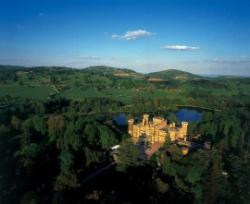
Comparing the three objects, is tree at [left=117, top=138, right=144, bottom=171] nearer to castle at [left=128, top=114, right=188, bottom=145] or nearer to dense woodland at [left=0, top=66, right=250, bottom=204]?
dense woodland at [left=0, top=66, right=250, bottom=204]

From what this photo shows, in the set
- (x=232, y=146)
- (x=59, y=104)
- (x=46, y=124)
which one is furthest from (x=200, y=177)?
(x=59, y=104)

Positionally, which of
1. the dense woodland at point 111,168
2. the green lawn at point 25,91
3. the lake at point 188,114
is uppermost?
the green lawn at point 25,91

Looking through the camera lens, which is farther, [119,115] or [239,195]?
[119,115]

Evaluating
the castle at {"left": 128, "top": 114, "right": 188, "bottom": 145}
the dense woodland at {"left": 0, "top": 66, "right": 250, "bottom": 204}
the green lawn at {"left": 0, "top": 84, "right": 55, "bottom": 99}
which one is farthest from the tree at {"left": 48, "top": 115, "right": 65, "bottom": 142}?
the green lawn at {"left": 0, "top": 84, "right": 55, "bottom": 99}

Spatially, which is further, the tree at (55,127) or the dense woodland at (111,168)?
the tree at (55,127)

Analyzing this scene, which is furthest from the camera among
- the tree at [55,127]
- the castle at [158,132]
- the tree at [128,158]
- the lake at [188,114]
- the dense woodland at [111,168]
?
the lake at [188,114]

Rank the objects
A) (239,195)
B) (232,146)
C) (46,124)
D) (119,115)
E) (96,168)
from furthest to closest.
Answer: (119,115)
(46,124)
(232,146)
(96,168)
(239,195)

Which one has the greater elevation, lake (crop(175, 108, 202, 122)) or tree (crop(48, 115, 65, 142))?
tree (crop(48, 115, 65, 142))

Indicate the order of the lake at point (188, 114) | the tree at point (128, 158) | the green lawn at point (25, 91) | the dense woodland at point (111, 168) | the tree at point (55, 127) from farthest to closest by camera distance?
the green lawn at point (25, 91) < the lake at point (188, 114) < the tree at point (55, 127) < the tree at point (128, 158) < the dense woodland at point (111, 168)

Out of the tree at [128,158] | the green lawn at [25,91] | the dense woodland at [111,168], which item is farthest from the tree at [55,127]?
the green lawn at [25,91]

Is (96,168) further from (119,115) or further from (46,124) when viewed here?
(119,115)

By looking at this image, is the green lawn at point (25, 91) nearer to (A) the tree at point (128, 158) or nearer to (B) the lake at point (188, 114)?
(B) the lake at point (188, 114)
